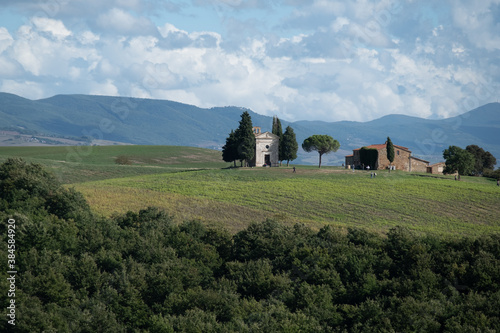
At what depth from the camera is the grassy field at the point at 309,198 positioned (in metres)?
56.6

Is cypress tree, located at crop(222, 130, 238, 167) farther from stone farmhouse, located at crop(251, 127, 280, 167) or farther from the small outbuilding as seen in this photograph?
the small outbuilding

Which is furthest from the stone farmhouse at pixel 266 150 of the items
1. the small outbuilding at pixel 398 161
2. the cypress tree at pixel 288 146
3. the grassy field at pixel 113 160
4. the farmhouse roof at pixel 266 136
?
the grassy field at pixel 113 160

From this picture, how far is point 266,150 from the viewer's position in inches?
4299

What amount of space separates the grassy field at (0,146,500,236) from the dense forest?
8.71 meters

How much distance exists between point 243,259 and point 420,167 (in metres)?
78.4

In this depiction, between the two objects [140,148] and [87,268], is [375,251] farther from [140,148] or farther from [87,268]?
[140,148]

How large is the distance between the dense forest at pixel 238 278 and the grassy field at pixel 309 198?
8.71 m

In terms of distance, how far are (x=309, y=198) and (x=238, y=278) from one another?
3250 centimetres

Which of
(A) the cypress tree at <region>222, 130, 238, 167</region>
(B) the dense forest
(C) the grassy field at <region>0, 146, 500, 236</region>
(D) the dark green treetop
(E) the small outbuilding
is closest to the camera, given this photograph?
(B) the dense forest

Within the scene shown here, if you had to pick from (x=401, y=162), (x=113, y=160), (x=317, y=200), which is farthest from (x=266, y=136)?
(x=113, y=160)

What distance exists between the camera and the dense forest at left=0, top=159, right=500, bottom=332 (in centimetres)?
3031

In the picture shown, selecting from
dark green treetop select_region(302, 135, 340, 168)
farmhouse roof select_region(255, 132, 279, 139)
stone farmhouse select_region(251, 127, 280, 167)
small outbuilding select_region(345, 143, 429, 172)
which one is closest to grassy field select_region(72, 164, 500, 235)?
small outbuilding select_region(345, 143, 429, 172)

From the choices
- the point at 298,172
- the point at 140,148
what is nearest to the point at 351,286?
the point at 298,172

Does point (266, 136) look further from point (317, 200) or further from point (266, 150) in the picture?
point (317, 200)
